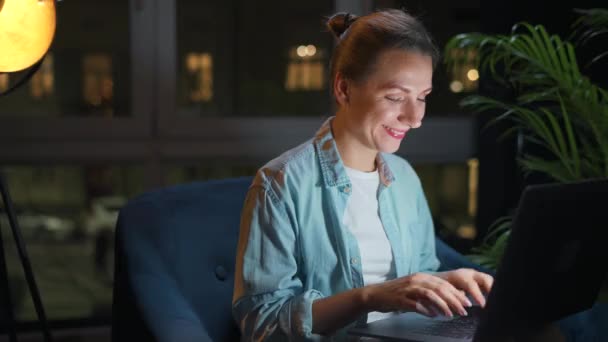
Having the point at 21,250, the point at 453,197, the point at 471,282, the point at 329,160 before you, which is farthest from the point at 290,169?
the point at 453,197

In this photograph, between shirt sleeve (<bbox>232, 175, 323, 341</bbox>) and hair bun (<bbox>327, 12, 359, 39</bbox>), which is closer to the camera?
shirt sleeve (<bbox>232, 175, 323, 341</bbox>)

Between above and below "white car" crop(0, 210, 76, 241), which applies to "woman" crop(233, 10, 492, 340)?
above

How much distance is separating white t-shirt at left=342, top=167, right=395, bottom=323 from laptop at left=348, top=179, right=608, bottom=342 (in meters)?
0.24

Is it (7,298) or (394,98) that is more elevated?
(394,98)

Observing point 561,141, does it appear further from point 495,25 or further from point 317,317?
point 317,317

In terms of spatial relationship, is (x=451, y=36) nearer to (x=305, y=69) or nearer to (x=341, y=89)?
(x=305, y=69)

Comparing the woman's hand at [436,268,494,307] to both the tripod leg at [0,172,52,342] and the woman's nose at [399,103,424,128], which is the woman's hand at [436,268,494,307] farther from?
the tripod leg at [0,172,52,342]

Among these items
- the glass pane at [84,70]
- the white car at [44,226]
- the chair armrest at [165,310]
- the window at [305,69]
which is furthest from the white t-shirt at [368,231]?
the white car at [44,226]

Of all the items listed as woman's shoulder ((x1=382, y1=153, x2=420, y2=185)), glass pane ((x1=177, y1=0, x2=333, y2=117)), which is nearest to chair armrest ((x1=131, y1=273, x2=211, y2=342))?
woman's shoulder ((x1=382, y1=153, x2=420, y2=185))

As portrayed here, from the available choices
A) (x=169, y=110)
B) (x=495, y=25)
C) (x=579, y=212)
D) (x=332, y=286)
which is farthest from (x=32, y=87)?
(x=579, y=212)

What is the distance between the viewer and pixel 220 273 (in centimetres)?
180

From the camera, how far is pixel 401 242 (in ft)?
5.44

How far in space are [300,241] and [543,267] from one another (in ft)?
1.72

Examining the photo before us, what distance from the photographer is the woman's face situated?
1.53m
